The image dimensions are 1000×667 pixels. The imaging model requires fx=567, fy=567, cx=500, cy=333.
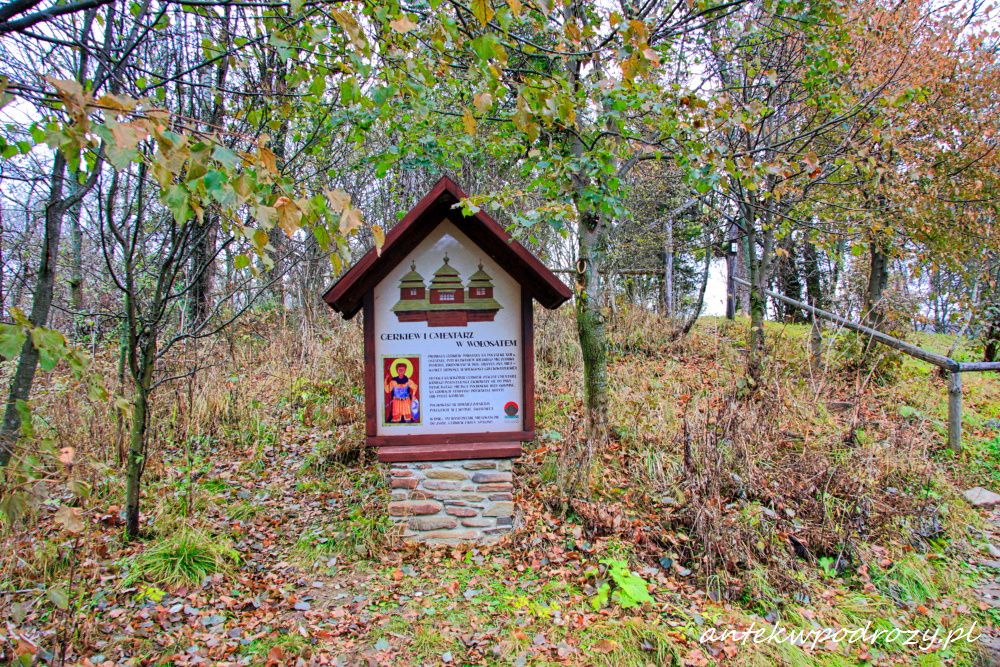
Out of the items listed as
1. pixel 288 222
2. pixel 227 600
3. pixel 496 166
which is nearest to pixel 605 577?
pixel 227 600

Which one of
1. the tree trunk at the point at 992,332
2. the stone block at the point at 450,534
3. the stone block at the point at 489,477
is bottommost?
the stone block at the point at 450,534

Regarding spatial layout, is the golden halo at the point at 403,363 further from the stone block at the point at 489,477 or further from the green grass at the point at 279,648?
the green grass at the point at 279,648

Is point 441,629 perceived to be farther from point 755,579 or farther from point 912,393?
point 912,393

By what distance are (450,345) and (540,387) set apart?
10.5 feet

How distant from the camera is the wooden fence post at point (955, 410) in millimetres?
5809

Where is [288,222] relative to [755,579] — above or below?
above

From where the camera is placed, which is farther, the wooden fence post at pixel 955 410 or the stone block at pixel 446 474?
the wooden fence post at pixel 955 410

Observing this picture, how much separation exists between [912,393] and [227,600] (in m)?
8.03

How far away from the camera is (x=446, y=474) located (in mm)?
4441

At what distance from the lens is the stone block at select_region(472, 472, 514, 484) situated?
445 centimetres

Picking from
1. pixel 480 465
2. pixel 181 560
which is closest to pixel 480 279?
pixel 480 465

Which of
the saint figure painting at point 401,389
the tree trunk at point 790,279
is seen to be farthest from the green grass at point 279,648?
the tree trunk at point 790,279

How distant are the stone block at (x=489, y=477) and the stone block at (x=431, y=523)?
14.9 inches

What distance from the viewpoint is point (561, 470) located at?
505 centimetres
